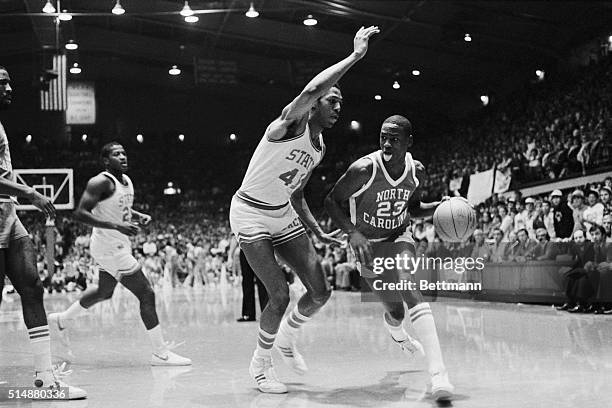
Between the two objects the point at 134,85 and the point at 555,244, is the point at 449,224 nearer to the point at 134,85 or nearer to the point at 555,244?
the point at 555,244

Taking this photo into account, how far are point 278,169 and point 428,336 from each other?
1.46 metres

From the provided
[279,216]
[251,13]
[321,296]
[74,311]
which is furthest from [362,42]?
[251,13]

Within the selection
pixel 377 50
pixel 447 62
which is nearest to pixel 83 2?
pixel 377 50

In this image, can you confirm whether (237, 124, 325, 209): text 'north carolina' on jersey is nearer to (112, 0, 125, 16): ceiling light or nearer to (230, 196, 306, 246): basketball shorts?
(230, 196, 306, 246): basketball shorts

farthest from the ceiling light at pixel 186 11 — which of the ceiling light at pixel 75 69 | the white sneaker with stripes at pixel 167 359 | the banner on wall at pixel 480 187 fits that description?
the white sneaker with stripes at pixel 167 359

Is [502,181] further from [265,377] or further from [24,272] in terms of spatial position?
[24,272]

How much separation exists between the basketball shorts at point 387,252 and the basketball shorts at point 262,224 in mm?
522

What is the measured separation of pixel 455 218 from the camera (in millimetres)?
6520

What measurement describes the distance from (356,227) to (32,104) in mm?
27296

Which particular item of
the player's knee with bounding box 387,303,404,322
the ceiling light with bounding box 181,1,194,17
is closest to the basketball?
the player's knee with bounding box 387,303,404,322

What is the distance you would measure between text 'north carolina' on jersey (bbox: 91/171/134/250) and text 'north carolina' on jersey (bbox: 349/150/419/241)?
2.37 metres

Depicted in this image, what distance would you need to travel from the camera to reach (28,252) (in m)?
5.26

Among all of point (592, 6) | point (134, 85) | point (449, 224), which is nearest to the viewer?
point (449, 224)

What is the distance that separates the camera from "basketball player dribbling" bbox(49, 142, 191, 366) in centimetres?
694
